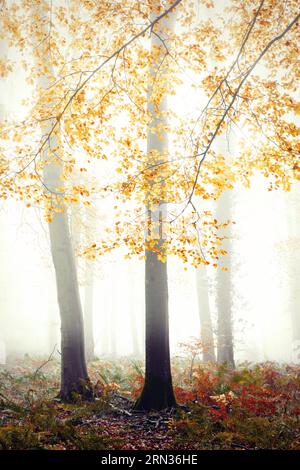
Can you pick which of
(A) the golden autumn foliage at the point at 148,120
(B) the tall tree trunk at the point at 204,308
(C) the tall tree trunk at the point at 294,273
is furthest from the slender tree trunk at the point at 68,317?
(C) the tall tree trunk at the point at 294,273

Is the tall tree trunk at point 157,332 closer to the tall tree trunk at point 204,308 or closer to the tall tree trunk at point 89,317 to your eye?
the tall tree trunk at point 204,308

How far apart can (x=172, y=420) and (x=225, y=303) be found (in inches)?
257

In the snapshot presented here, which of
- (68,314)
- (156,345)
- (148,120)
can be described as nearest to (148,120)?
(148,120)

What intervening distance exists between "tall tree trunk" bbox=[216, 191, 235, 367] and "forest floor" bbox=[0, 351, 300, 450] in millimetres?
3247

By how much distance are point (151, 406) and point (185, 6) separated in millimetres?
7821

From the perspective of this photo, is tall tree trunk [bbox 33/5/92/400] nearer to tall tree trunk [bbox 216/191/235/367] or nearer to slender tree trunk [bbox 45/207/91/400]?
slender tree trunk [bbox 45/207/91/400]

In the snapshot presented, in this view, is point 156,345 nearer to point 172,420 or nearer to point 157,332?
point 157,332

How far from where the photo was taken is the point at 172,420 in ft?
16.4

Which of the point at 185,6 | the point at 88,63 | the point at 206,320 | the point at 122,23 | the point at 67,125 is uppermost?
the point at 185,6

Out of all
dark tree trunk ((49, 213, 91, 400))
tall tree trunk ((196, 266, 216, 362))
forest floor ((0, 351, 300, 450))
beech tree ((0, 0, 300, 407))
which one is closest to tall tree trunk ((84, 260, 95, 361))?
tall tree trunk ((196, 266, 216, 362))

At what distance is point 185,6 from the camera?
6.66 metres
